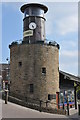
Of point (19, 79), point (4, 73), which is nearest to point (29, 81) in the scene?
point (19, 79)

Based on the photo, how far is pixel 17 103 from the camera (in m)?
18.3

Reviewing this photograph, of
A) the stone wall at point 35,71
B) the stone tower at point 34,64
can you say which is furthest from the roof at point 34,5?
the stone wall at point 35,71

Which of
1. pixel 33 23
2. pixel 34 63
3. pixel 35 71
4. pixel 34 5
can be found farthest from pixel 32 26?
pixel 35 71

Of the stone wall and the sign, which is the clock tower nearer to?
the sign

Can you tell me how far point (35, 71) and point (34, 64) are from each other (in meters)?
0.71

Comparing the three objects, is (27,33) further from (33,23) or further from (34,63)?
(34,63)

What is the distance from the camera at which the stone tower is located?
20.3m

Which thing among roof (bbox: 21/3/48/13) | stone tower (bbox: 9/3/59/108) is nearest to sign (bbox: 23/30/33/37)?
stone tower (bbox: 9/3/59/108)

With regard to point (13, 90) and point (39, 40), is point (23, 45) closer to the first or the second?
point (39, 40)

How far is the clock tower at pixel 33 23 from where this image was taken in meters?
21.8

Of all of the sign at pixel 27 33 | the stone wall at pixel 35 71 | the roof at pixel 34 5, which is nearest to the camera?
the stone wall at pixel 35 71

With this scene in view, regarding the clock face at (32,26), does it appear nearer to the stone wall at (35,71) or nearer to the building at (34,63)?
the building at (34,63)

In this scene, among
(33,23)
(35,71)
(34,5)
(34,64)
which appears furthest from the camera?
(34,5)

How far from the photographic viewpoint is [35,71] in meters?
20.3
